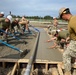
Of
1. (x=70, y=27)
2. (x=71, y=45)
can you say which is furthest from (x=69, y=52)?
(x=70, y=27)

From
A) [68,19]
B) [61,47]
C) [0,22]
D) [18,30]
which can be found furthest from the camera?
[18,30]

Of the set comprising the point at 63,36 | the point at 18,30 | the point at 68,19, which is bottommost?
the point at 18,30

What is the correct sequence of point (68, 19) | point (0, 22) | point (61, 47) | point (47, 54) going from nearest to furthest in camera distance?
point (68, 19) < point (47, 54) < point (61, 47) < point (0, 22)

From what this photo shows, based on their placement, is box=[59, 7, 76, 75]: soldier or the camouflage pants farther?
the camouflage pants

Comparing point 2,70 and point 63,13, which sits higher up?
point 63,13

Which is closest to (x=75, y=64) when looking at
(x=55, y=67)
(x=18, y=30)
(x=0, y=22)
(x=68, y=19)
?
(x=55, y=67)

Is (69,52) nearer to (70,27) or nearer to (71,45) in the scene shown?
(71,45)

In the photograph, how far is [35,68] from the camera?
27.7 ft

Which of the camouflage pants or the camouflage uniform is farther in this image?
the camouflage pants

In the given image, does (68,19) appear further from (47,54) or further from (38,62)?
(47,54)

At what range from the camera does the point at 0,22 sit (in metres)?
14.1

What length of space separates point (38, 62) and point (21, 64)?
56 cm

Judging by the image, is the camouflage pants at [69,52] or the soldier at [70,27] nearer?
the soldier at [70,27]

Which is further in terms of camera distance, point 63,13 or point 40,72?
point 40,72
